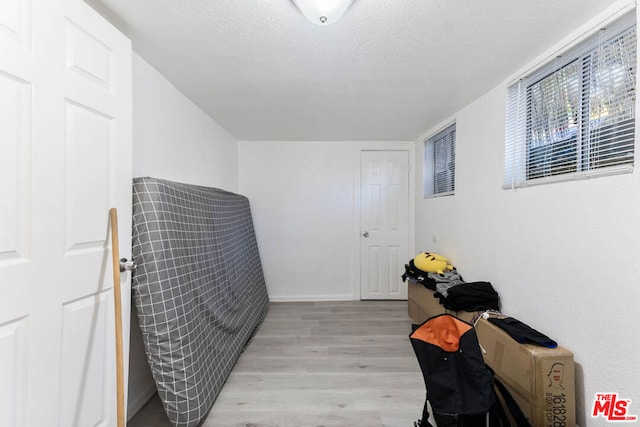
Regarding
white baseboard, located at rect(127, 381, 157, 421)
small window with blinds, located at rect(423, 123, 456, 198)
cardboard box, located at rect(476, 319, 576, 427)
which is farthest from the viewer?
small window with blinds, located at rect(423, 123, 456, 198)

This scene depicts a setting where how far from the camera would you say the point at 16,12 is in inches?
35.5


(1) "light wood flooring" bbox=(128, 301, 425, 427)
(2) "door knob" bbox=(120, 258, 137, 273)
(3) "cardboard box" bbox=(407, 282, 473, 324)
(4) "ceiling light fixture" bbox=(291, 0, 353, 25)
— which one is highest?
(4) "ceiling light fixture" bbox=(291, 0, 353, 25)

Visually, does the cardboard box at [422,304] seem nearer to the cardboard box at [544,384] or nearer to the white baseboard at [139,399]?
the cardboard box at [544,384]

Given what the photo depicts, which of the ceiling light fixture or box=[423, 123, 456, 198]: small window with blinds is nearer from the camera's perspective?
the ceiling light fixture

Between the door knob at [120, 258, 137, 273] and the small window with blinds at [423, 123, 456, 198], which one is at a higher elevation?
the small window with blinds at [423, 123, 456, 198]

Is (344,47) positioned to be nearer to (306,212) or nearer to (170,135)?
(170,135)

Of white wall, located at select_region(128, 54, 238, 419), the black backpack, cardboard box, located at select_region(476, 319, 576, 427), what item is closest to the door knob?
white wall, located at select_region(128, 54, 238, 419)

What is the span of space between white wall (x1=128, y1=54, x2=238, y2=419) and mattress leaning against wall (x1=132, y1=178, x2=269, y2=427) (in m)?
0.21

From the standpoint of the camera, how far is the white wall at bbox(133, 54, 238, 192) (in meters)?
1.71

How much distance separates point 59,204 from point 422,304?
2.81 metres

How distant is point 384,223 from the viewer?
3869 millimetres

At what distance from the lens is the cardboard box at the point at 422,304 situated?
246cm

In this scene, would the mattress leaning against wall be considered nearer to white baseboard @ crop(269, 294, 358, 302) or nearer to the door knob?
the door knob

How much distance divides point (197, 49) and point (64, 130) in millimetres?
867
